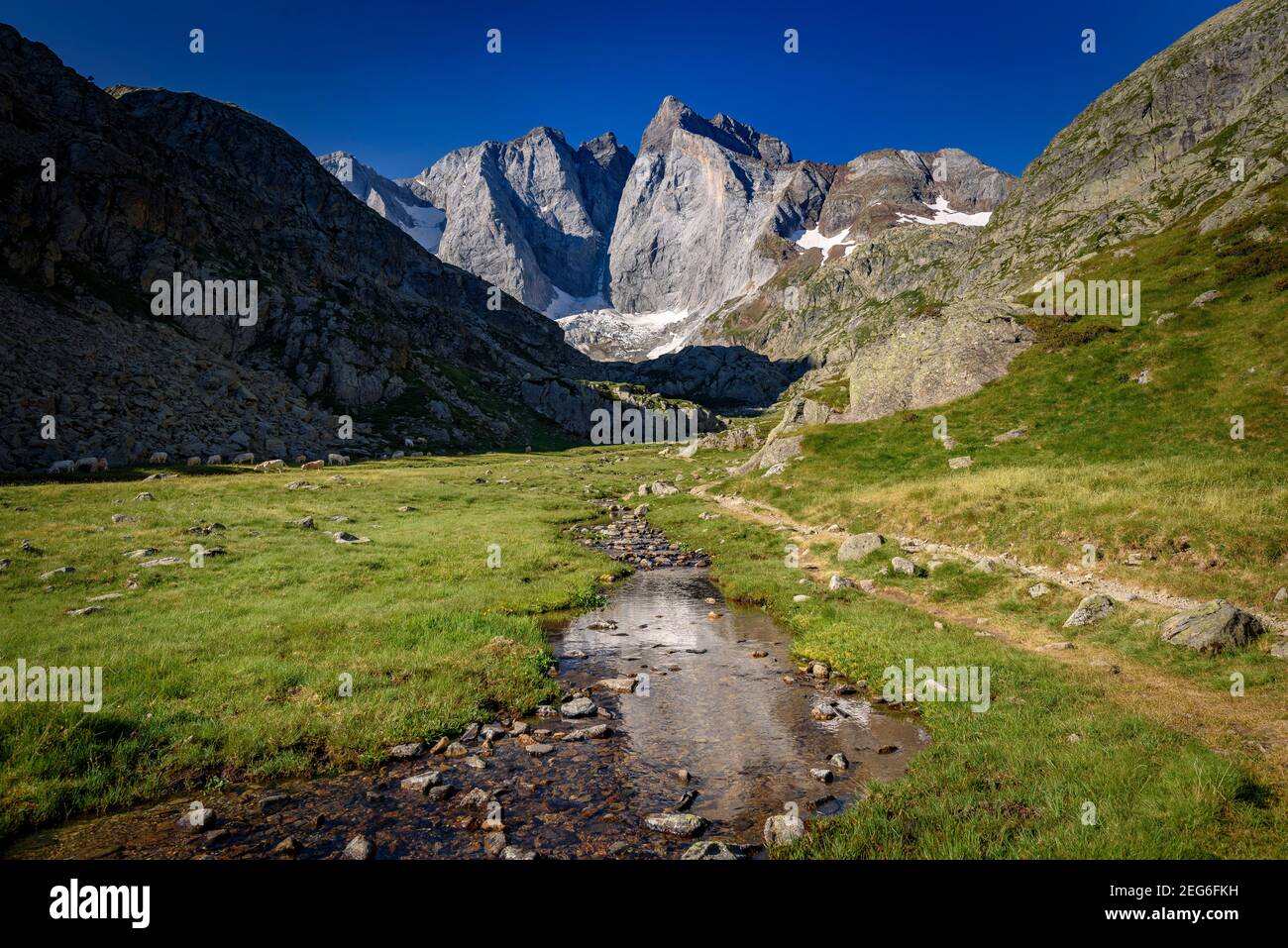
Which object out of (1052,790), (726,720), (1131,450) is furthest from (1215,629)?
(1131,450)

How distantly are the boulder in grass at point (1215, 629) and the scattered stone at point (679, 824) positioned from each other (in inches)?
585

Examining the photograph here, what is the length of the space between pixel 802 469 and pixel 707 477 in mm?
20006

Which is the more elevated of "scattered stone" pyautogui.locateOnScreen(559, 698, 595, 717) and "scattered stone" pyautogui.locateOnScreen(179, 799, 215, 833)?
"scattered stone" pyautogui.locateOnScreen(179, 799, 215, 833)

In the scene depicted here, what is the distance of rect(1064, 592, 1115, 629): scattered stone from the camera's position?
18486 mm

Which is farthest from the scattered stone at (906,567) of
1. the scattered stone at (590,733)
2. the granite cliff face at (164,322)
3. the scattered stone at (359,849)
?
the granite cliff face at (164,322)

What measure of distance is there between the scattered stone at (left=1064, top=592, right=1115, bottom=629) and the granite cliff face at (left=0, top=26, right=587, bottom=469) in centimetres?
7431

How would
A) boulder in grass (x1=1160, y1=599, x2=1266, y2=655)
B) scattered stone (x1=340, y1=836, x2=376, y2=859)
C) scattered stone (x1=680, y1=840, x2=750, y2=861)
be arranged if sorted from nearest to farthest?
scattered stone (x1=680, y1=840, x2=750, y2=861) → scattered stone (x1=340, y1=836, x2=376, y2=859) → boulder in grass (x1=1160, y1=599, x2=1266, y2=655)

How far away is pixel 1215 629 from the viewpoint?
1530cm

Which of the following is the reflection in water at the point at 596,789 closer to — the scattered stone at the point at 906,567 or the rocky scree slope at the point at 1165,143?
the scattered stone at the point at 906,567

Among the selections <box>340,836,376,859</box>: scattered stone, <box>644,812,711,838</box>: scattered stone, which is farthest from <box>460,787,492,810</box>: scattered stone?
<box>644,812,711,838</box>: scattered stone

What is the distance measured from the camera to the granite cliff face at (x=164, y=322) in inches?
2338

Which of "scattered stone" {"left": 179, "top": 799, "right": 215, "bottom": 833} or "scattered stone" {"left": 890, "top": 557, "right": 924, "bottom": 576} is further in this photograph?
"scattered stone" {"left": 890, "top": 557, "right": 924, "bottom": 576}

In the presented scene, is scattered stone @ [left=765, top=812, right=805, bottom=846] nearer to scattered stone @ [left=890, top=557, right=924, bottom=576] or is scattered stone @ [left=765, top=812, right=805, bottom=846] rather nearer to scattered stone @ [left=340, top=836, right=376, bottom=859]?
scattered stone @ [left=340, top=836, right=376, bottom=859]
